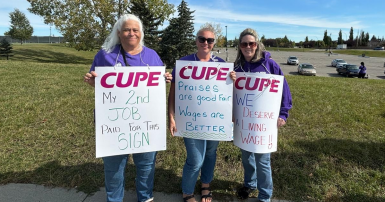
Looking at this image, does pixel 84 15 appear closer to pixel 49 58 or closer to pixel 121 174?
pixel 49 58

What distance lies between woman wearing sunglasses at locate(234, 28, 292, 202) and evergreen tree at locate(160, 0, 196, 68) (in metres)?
23.5

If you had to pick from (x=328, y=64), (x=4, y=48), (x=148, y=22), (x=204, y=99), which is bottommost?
(x=204, y=99)

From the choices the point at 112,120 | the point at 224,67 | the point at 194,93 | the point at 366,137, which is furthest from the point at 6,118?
the point at 366,137

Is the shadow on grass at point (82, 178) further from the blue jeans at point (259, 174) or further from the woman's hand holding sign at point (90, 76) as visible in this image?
the woman's hand holding sign at point (90, 76)

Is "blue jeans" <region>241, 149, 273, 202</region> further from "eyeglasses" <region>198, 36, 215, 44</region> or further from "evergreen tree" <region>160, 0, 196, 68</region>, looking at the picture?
"evergreen tree" <region>160, 0, 196, 68</region>

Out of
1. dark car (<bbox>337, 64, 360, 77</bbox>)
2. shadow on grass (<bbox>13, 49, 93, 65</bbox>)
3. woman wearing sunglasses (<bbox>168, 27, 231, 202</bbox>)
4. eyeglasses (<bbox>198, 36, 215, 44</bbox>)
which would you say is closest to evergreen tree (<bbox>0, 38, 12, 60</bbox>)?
shadow on grass (<bbox>13, 49, 93, 65</bbox>)

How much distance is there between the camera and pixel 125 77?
2.43m

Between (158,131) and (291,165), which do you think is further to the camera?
(291,165)

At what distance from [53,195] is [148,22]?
23.9 m

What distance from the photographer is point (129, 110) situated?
8.32ft

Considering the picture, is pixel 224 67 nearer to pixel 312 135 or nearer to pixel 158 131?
pixel 158 131

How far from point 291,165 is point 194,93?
2.01 metres

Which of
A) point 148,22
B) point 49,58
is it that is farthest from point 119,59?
point 49,58

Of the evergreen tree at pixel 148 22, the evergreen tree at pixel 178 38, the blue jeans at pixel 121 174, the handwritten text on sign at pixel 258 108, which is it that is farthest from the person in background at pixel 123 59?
the evergreen tree at pixel 178 38
